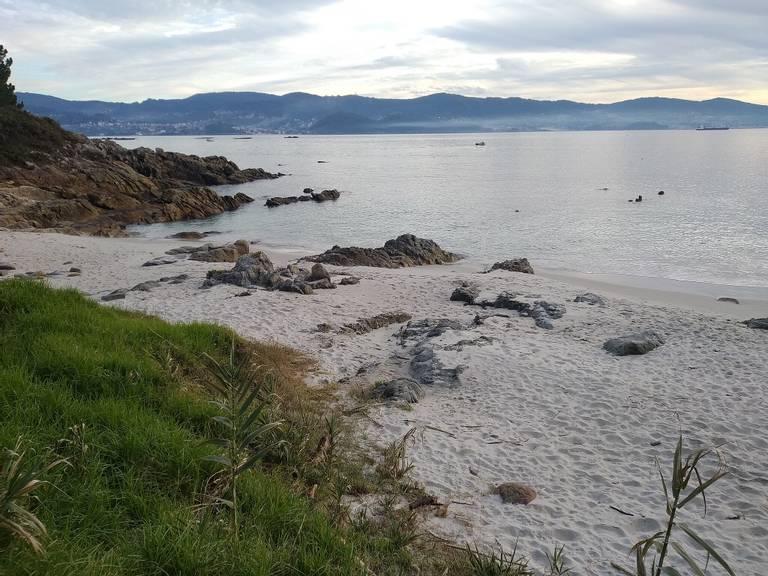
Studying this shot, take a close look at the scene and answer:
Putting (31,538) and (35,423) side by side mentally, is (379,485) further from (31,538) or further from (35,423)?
(31,538)

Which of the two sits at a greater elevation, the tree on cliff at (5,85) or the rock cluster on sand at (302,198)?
the tree on cliff at (5,85)

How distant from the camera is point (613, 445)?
746 cm

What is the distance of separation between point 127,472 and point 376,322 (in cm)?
949

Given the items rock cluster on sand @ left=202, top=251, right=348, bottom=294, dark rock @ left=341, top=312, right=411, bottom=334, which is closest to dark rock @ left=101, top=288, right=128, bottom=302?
rock cluster on sand @ left=202, top=251, right=348, bottom=294

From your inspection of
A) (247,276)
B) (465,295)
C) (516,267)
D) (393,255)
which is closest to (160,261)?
(247,276)

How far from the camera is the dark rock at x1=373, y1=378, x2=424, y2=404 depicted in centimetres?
866

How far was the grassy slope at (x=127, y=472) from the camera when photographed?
3.34 metres

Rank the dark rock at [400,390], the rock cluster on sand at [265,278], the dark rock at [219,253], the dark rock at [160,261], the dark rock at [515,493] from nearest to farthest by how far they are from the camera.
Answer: the dark rock at [515,493]
the dark rock at [400,390]
the rock cluster on sand at [265,278]
the dark rock at [160,261]
the dark rock at [219,253]

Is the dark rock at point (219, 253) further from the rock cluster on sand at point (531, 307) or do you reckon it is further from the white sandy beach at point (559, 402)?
the rock cluster on sand at point (531, 307)

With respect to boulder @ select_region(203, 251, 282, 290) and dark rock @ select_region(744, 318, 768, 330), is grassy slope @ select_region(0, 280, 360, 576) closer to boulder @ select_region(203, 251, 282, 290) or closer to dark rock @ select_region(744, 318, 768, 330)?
boulder @ select_region(203, 251, 282, 290)

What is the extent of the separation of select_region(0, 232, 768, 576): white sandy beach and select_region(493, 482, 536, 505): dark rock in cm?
11

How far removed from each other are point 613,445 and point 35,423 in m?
6.50

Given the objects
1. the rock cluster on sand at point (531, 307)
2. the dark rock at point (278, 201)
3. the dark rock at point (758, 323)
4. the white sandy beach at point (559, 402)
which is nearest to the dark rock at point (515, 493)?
the white sandy beach at point (559, 402)

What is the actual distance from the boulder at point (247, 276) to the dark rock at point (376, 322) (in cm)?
393
